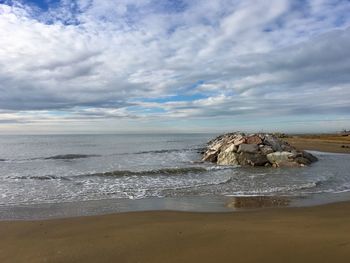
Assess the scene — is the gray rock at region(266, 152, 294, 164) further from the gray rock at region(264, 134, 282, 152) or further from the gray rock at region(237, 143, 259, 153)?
the gray rock at region(264, 134, 282, 152)

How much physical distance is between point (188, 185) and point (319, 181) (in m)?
5.87

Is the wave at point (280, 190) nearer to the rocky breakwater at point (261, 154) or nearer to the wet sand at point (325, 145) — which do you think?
the rocky breakwater at point (261, 154)

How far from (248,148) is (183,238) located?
1716 cm

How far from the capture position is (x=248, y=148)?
23.0m

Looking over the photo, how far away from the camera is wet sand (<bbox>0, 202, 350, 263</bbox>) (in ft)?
18.3

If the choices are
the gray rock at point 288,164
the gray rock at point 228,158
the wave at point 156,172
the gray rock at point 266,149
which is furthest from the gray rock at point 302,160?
the wave at point 156,172

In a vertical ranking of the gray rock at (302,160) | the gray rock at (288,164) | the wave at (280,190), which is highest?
the gray rock at (302,160)

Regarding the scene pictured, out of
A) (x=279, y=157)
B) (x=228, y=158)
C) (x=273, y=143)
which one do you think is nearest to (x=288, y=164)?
(x=279, y=157)

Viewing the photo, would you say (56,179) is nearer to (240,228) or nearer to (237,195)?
(237,195)

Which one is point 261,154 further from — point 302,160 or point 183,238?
point 183,238

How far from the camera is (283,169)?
65.0 feet

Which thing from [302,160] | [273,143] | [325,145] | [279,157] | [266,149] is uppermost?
[273,143]

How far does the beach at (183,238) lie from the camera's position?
18.3 ft

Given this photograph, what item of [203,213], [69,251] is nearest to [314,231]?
[203,213]
